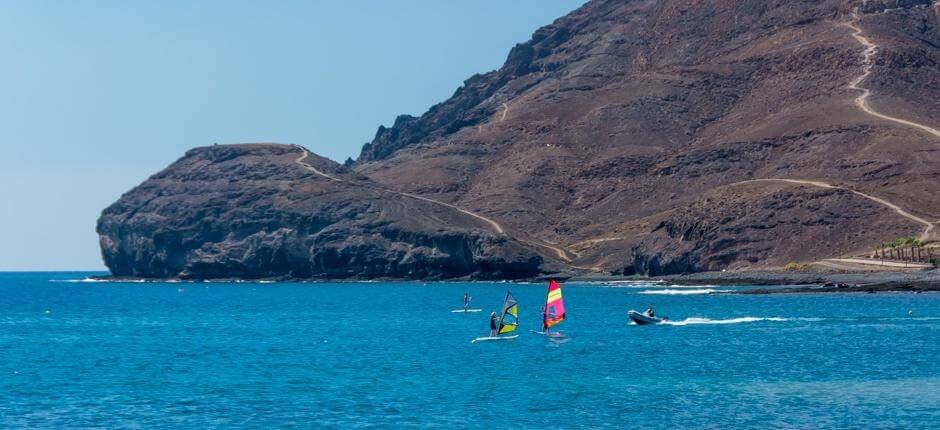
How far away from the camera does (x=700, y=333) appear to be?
76125mm

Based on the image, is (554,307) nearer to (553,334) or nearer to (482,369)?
(553,334)

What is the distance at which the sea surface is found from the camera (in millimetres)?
44406

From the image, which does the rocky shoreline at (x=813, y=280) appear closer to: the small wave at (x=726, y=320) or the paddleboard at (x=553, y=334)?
the small wave at (x=726, y=320)

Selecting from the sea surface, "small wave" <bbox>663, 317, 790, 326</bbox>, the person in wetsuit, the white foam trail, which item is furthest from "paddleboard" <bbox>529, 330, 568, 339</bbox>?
the white foam trail

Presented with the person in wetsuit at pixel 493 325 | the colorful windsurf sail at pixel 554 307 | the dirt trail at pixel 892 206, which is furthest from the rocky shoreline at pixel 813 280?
the person in wetsuit at pixel 493 325

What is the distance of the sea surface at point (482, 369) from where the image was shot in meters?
44.4

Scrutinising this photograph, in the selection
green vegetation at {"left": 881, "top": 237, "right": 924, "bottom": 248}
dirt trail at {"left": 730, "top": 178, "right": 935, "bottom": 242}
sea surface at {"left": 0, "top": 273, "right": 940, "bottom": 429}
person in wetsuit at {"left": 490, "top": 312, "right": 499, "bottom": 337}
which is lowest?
sea surface at {"left": 0, "top": 273, "right": 940, "bottom": 429}

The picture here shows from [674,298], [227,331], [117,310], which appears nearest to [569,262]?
[674,298]

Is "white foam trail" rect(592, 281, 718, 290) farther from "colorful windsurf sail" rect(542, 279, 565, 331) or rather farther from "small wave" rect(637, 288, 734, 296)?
"colorful windsurf sail" rect(542, 279, 565, 331)

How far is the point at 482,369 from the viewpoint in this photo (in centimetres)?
5891

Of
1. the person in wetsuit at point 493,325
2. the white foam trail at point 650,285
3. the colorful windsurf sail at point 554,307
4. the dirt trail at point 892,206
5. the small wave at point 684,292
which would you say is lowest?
the person in wetsuit at point 493,325

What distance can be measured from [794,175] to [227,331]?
121 meters

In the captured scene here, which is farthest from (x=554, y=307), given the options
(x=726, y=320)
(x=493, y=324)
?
(x=726, y=320)

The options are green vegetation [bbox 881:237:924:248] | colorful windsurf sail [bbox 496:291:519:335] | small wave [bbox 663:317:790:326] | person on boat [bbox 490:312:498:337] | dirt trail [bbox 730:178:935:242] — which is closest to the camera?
colorful windsurf sail [bbox 496:291:519:335]
